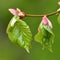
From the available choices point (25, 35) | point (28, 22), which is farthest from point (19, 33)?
point (28, 22)

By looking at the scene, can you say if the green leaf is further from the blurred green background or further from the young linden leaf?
the blurred green background

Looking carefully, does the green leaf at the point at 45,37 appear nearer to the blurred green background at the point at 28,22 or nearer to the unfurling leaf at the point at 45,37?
the unfurling leaf at the point at 45,37

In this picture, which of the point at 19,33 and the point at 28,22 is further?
the point at 28,22

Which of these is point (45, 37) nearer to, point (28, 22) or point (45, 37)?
point (45, 37)

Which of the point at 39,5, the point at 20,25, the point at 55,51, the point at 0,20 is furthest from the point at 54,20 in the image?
the point at 20,25

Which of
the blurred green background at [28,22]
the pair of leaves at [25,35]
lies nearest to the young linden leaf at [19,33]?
the pair of leaves at [25,35]

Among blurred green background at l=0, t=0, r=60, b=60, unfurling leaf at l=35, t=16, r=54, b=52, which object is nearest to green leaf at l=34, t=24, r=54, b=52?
unfurling leaf at l=35, t=16, r=54, b=52

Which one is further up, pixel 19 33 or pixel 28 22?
pixel 19 33

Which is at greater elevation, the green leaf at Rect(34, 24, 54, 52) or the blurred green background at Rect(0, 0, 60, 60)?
the green leaf at Rect(34, 24, 54, 52)
